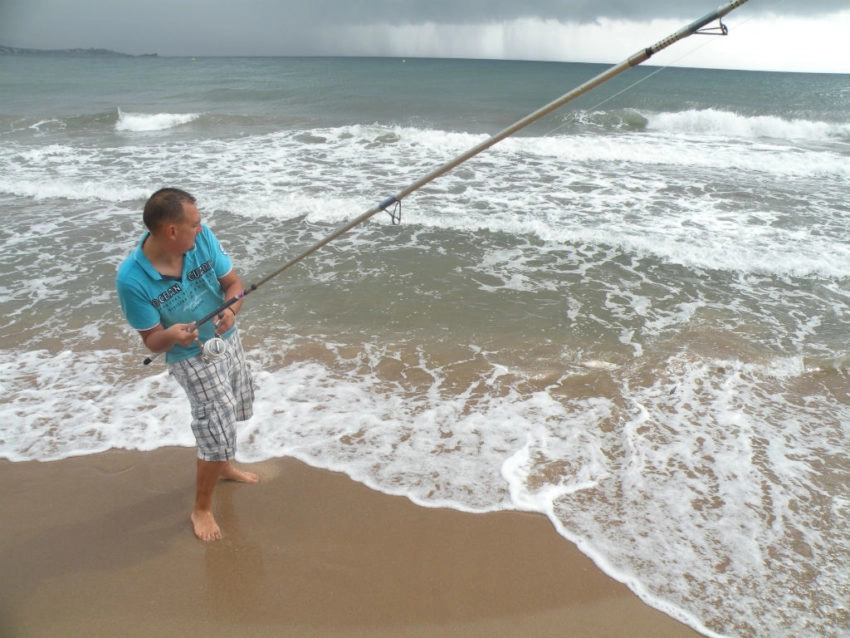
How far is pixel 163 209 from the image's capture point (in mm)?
2248

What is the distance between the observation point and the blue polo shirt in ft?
7.52

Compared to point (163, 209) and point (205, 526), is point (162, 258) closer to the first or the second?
point (163, 209)

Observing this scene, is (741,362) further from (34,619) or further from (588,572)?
(34,619)

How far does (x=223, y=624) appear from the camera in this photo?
242cm

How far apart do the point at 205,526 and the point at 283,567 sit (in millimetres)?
477

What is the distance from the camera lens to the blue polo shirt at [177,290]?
7.52 feet

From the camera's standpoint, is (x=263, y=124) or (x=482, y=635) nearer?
(x=482, y=635)

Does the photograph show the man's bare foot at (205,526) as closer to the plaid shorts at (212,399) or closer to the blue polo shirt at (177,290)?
the plaid shorts at (212,399)

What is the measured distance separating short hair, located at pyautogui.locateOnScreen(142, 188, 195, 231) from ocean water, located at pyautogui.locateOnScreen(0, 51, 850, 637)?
174 centimetres

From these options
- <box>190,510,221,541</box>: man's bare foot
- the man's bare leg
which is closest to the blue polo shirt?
the man's bare leg

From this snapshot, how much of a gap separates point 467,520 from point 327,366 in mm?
1949

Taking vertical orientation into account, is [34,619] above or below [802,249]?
below

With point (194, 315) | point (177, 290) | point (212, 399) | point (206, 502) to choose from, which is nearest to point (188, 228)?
point (177, 290)

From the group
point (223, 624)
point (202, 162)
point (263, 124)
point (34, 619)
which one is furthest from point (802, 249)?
point (263, 124)
